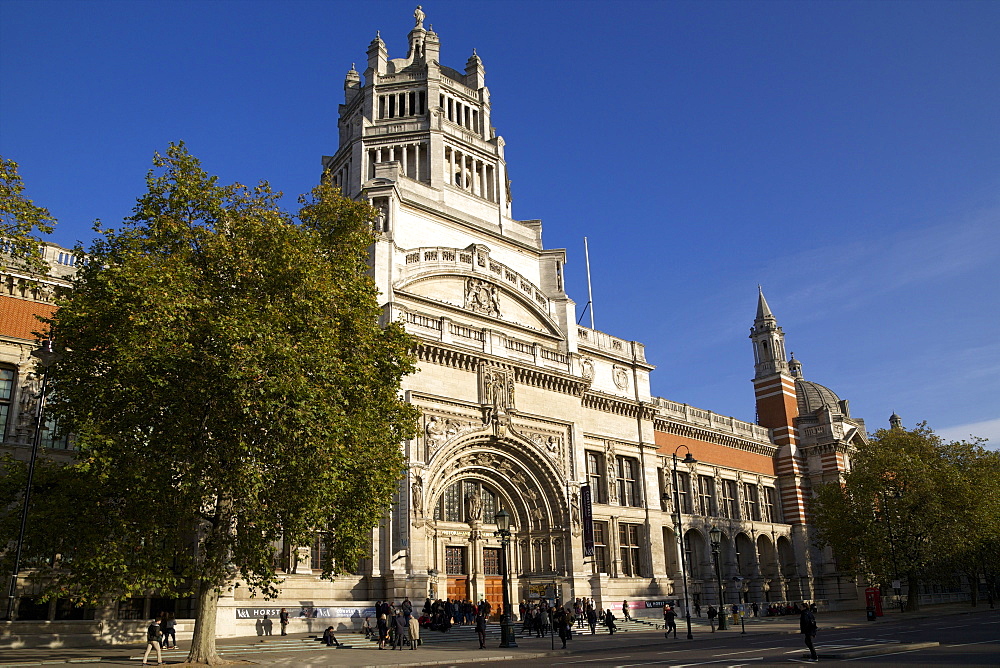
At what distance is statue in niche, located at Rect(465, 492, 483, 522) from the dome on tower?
39.4 meters

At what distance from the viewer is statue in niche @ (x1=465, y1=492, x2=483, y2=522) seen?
134ft

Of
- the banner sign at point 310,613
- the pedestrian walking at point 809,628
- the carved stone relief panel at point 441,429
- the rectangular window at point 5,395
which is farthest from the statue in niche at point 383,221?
the pedestrian walking at point 809,628

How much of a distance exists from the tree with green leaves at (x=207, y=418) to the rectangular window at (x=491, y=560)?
1777cm

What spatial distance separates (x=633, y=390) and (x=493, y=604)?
59.5 feet

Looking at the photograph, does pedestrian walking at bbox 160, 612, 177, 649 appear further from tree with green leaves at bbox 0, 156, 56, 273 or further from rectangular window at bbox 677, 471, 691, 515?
rectangular window at bbox 677, 471, 691, 515

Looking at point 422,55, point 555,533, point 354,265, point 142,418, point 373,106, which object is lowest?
point 555,533

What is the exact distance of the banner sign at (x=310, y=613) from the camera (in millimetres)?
30734

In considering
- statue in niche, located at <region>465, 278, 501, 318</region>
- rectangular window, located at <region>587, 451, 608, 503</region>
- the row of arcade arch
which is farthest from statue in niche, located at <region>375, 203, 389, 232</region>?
the row of arcade arch

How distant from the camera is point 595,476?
159ft

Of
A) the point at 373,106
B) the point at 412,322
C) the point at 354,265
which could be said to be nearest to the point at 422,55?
the point at 373,106

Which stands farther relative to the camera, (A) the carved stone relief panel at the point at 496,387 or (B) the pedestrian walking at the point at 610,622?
(A) the carved stone relief panel at the point at 496,387

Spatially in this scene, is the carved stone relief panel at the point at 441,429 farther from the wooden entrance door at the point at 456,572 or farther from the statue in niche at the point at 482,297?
the statue in niche at the point at 482,297

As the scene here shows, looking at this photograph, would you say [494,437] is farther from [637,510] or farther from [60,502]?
[60,502]

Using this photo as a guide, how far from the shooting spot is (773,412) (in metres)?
67.9
